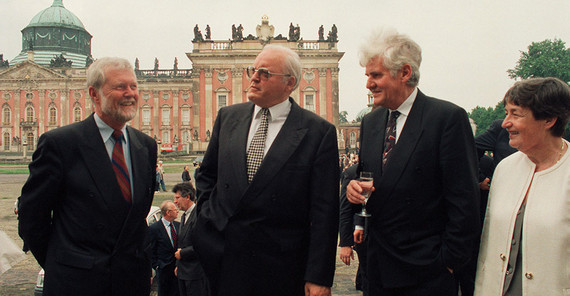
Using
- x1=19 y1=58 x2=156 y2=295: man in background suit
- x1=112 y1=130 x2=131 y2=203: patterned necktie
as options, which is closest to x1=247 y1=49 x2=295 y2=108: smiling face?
x1=19 y1=58 x2=156 y2=295: man in background suit

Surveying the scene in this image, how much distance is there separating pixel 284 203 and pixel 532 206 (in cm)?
145

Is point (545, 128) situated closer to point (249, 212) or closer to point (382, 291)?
point (382, 291)

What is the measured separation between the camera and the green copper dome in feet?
218

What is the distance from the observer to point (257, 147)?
9.36 feet

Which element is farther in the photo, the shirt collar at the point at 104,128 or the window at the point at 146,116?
the window at the point at 146,116

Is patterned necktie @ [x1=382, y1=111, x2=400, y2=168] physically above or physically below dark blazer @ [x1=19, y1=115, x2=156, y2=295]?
above

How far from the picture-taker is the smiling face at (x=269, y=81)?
2838mm

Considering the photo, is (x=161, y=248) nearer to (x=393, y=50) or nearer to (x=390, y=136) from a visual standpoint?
(x=390, y=136)

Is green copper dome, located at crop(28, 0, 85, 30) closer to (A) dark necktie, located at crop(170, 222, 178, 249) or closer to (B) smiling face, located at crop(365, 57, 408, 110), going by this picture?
(A) dark necktie, located at crop(170, 222, 178, 249)

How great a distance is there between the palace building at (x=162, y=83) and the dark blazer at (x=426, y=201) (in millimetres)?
42512

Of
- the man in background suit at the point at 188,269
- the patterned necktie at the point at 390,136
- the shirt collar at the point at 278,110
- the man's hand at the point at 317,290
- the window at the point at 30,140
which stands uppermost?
the window at the point at 30,140

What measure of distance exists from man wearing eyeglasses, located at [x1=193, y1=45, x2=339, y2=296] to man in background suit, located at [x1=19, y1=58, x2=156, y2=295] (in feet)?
1.55

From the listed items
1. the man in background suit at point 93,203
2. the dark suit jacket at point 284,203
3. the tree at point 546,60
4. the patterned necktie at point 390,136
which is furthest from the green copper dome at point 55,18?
the patterned necktie at point 390,136

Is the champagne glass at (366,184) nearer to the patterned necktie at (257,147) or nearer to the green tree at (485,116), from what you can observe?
the patterned necktie at (257,147)
